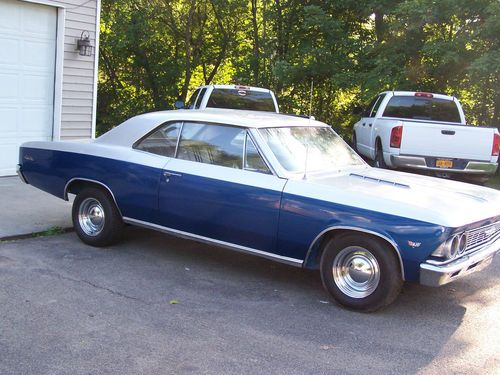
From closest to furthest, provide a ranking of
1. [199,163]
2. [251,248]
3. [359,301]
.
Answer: [359,301] < [251,248] < [199,163]

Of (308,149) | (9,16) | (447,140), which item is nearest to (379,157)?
(447,140)

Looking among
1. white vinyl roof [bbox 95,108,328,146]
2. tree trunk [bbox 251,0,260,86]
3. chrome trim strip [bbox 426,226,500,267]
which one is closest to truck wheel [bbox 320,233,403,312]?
chrome trim strip [bbox 426,226,500,267]

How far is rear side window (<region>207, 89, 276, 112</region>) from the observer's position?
455 inches

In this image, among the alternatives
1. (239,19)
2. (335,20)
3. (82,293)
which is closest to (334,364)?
(82,293)

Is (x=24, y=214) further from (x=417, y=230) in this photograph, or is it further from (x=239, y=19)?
(x=239, y=19)

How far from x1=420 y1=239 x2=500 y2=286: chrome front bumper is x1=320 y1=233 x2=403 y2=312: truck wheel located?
0.23 metres

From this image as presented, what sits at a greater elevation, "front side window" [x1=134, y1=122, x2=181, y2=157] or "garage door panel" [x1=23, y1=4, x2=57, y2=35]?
"garage door panel" [x1=23, y1=4, x2=57, y2=35]

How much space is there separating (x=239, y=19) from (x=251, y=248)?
1834 cm

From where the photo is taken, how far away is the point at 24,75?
9883mm

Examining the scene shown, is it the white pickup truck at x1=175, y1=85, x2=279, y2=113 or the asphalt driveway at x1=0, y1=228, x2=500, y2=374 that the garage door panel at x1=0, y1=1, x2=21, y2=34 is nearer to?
the white pickup truck at x1=175, y1=85, x2=279, y2=113

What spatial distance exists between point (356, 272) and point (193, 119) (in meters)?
2.25

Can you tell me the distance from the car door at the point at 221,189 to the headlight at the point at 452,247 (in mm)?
1353

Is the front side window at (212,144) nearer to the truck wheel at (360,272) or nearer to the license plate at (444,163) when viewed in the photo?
the truck wheel at (360,272)

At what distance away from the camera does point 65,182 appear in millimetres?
6258
